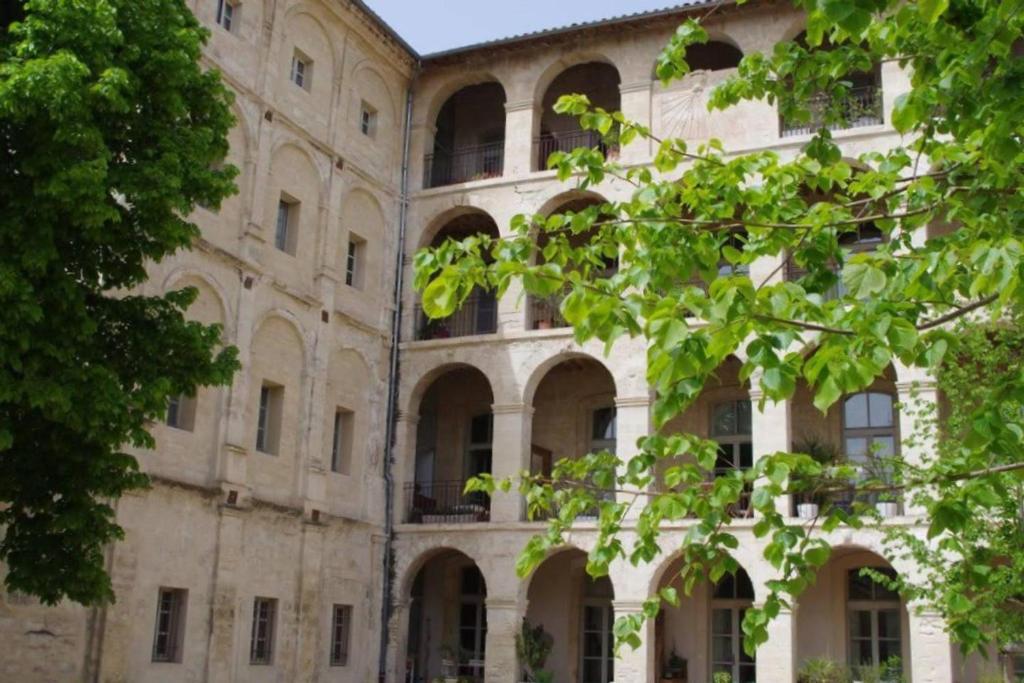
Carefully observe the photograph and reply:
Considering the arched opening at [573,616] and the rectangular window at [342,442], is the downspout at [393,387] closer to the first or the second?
the rectangular window at [342,442]

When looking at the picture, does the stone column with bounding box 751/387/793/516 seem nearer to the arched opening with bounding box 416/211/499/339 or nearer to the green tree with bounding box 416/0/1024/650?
the arched opening with bounding box 416/211/499/339

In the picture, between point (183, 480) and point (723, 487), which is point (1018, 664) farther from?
point (723, 487)

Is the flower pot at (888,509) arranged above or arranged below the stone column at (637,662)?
above

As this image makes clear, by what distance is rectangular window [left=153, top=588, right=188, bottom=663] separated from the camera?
703 inches

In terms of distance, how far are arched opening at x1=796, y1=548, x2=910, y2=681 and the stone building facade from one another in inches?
2.0

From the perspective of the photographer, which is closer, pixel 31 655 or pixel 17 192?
pixel 17 192

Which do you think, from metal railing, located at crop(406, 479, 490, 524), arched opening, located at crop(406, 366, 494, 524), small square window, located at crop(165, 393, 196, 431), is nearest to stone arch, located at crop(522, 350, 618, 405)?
metal railing, located at crop(406, 479, 490, 524)

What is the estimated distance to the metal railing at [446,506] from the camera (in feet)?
76.0

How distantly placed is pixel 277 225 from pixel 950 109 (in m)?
17.0

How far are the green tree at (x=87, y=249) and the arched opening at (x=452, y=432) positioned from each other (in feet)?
43.7

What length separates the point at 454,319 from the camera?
25.4 meters

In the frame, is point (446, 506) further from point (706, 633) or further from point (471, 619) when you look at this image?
point (706, 633)

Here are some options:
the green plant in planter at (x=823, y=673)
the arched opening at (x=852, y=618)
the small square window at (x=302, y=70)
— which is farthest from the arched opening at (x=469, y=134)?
the green plant in planter at (x=823, y=673)

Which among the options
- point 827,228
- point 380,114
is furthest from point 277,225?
point 827,228
